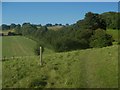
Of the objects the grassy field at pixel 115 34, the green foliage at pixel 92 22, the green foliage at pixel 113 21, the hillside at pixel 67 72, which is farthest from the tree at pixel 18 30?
the hillside at pixel 67 72

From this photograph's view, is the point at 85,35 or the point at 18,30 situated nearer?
the point at 85,35

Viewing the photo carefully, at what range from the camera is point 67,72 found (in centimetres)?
1780

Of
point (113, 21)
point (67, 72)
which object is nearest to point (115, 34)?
point (113, 21)

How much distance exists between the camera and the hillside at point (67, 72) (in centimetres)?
1589

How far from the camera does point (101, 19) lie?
95875mm

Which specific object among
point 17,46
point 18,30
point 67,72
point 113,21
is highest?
point 113,21

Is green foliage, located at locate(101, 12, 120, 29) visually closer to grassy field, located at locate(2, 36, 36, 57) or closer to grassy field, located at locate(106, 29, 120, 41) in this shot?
grassy field, located at locate(106, 29, 120, 41)

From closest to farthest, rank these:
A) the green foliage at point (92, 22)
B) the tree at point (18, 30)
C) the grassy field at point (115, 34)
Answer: the grassy field at point (115, 34)
the green foliage at point (92, 22)
the tree at point (18, 30)

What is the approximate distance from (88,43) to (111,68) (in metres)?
68.7

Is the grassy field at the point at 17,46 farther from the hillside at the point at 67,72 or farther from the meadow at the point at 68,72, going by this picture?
the hillside at the point at 67,72

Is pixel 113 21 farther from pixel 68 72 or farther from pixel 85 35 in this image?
pixel 68 72

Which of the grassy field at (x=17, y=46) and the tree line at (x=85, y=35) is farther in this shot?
the grassy field at (x=17, y=46)

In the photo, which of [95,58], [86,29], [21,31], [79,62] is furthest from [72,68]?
[21,31]

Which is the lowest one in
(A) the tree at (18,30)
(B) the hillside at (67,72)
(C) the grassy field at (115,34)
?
(B) the hillside at (67,72)
